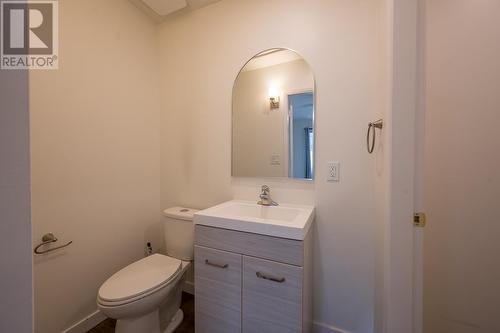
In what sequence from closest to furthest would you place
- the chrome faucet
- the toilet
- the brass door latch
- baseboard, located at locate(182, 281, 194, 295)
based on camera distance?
the brass door latch, the toilet, the chrome faucet, baseboard, located at locate(182, 281, 194, 295)

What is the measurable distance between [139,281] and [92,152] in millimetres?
933

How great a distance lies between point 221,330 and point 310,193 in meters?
0.98

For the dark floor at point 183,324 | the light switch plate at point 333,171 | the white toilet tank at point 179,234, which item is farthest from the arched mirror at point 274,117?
the dark floor at point 183,324

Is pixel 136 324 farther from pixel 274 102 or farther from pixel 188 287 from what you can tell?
pixel 274 102

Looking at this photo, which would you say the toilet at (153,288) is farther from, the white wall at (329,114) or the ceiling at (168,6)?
the ceiling at (168,6)

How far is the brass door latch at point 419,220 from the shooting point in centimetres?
87

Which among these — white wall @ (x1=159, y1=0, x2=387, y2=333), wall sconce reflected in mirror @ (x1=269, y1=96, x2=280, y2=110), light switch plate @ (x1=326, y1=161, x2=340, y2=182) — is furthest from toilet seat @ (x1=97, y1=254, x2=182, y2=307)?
wall sconce reflected in mirror @ (x1=269, y1=96, x2=280, y2=110)

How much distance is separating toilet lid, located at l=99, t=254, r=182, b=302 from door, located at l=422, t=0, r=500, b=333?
5.20 ft

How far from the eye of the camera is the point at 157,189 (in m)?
1.98

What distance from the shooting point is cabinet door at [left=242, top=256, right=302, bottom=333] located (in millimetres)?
1029

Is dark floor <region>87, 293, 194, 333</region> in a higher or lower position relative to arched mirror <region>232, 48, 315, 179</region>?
lower

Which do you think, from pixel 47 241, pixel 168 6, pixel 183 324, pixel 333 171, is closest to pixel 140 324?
pixel 183 324

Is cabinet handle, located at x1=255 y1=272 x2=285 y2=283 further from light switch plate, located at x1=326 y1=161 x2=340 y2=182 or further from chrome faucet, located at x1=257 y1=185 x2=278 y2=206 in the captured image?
light switch plate, located at x1=326 y1=161 x2=340 y2=182

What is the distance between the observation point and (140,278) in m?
1.29
